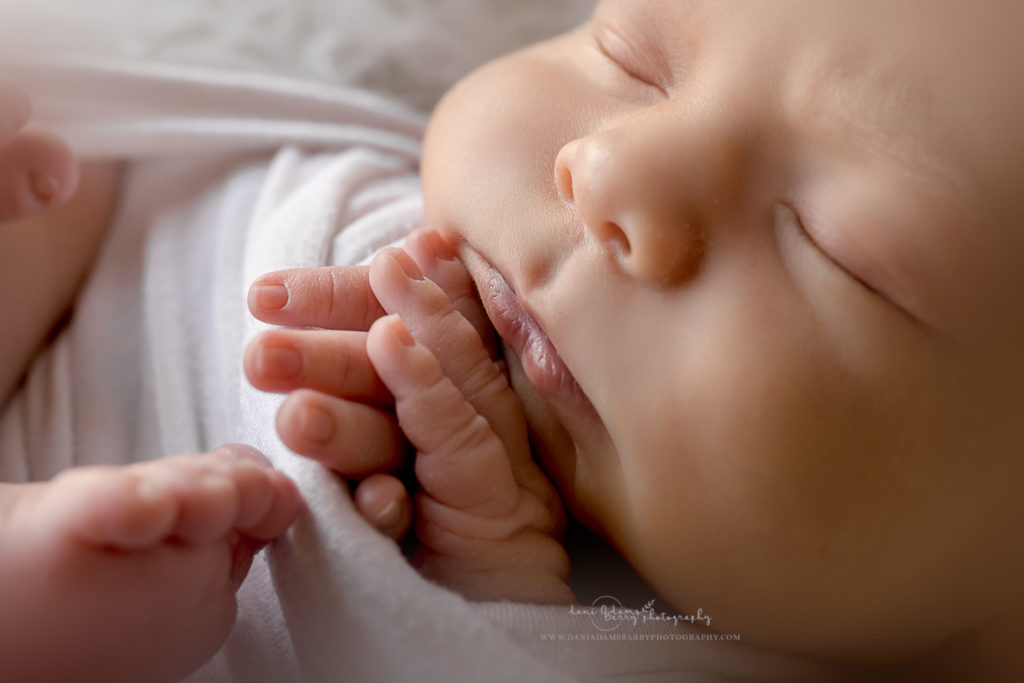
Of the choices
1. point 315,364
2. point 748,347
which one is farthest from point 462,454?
point 748,347

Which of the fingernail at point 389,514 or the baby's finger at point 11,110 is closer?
the fingernail at point 389,514

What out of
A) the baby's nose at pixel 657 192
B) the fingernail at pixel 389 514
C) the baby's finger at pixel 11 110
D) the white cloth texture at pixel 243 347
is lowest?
the white cloth texture at pixel 243 347

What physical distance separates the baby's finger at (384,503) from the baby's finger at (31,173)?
0.48m

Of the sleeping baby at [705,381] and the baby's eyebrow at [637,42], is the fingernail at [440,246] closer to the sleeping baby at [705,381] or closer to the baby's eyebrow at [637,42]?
the sleeping baby at [705,381]

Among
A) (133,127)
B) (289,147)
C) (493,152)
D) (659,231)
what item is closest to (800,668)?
(659,231)

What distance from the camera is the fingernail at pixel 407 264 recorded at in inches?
30.0

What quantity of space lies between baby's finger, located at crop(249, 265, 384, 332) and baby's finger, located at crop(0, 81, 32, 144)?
32cm

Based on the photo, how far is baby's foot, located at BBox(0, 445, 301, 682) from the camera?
58 centimetres

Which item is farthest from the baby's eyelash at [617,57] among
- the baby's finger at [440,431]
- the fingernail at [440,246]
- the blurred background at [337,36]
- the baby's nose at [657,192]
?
the blurred background at [337,36]

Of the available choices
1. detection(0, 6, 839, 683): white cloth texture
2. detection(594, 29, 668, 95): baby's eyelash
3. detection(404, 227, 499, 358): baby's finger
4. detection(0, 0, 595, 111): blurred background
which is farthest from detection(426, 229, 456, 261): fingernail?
detection(0, 0, 595, 111): blurred background

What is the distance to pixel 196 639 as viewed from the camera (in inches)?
26.0

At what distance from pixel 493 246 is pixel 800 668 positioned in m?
0.49

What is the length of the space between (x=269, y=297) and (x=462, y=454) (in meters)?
0.22

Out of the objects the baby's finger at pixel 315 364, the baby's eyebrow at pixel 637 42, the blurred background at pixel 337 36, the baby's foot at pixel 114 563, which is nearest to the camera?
the baby's foot at pixel 114 563
